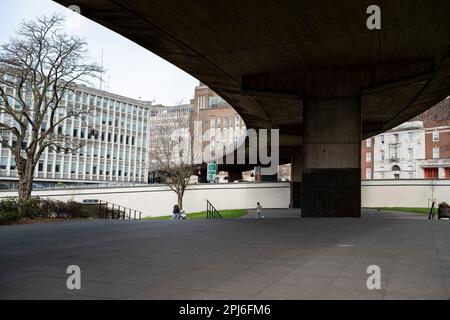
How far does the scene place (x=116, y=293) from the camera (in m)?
5.14

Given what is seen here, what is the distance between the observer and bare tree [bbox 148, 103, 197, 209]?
139 feet

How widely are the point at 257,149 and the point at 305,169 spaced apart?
33.8 metres

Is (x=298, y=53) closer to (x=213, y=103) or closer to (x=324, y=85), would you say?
(x=324, y=85)

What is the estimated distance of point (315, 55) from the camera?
1938cm

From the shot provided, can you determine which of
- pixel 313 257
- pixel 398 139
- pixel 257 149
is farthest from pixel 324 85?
pixel 398 139

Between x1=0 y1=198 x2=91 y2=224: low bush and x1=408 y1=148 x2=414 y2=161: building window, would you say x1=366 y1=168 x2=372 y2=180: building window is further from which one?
x1=0 y1=198 x2=91 y2=224: low bush

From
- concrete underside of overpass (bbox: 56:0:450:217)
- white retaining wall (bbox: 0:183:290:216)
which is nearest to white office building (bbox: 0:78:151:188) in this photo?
white retaining wall (bbox: 0:183:290:216)

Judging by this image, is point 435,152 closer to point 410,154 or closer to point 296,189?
point 410,154

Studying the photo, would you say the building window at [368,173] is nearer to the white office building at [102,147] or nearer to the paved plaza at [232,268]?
the white office building at [102,147]

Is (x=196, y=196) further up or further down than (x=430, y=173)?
further down

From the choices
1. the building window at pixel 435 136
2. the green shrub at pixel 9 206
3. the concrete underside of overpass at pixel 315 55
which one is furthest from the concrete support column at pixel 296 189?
the building window at pixel 435 136

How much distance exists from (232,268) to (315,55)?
1473cm

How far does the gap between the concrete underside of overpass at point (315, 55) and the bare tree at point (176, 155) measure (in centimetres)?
1641

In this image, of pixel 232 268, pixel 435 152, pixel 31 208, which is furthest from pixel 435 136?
pixel 232 268
